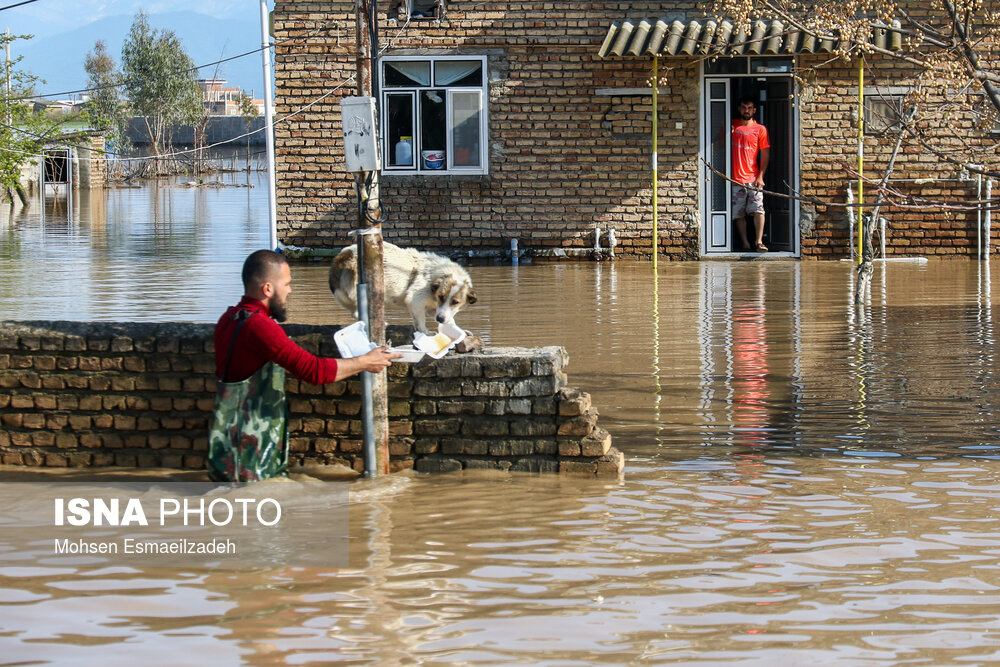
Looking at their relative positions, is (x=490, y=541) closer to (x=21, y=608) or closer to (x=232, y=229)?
(x=21, y=608)

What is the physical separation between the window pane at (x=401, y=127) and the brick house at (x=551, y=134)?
22mm

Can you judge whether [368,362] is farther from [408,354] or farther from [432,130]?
[432,130]

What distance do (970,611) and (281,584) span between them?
2.75 metres

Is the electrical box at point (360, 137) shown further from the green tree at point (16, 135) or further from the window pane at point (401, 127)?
the window pane at point (401, 127)

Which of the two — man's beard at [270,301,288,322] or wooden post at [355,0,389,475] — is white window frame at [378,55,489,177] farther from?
man's beard at [270,301,288,322]

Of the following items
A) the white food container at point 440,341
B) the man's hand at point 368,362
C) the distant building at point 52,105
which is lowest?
the man's hand at point 368,362

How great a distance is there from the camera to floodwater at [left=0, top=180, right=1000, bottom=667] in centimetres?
443

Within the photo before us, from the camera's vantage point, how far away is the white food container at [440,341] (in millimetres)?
6547

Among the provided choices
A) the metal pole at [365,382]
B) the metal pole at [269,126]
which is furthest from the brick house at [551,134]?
the metal pole at [365,382]

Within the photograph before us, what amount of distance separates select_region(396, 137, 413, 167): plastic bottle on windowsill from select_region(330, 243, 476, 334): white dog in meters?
11.1

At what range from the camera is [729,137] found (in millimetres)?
19000

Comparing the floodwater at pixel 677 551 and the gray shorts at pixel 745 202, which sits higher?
the gray shorts at pixel 745 202

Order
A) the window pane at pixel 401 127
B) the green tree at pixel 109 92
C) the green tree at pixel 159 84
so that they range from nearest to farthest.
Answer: the window pane at pixel 401 127 < the green tree at pixel 109 92 < the green tree at pixel 159 84

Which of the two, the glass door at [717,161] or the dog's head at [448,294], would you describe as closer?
the dog's head at [448,294]
